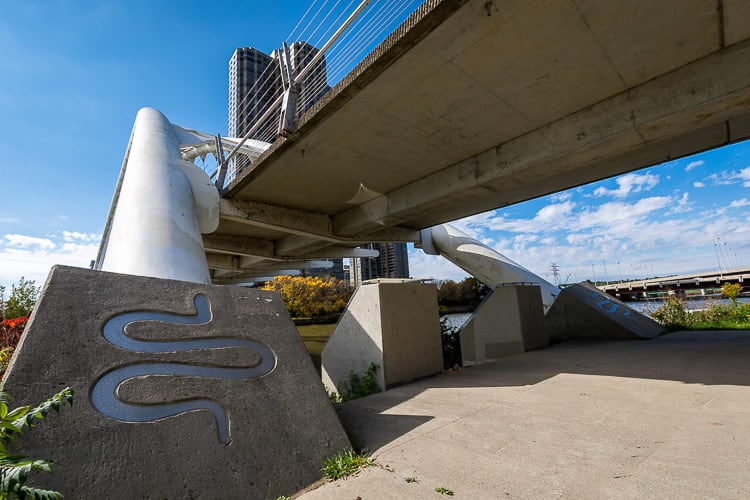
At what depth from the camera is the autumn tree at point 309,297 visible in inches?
1709

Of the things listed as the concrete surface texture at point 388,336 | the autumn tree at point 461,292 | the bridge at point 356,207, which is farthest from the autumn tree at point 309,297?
the concrete surface texture at point 388,336

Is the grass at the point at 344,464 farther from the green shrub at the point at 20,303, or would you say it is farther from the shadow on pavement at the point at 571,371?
the green shrub at the point at 20,303

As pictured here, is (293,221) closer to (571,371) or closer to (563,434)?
(571,371)

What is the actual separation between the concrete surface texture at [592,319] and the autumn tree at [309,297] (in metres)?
31.9

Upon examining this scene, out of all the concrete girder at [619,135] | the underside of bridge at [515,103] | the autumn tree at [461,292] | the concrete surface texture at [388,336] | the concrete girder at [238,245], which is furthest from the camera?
the autumn tree at [461,292]

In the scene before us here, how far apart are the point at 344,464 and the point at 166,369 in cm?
190

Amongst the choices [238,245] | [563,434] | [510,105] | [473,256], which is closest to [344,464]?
[563,434]

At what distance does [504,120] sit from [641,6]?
3.23 m

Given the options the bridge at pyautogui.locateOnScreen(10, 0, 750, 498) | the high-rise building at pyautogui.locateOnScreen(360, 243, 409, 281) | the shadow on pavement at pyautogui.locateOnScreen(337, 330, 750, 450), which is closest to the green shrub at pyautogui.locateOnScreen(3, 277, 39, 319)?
the bridge at pyautogui.locateOnScreen(10, 0, 750, 498)

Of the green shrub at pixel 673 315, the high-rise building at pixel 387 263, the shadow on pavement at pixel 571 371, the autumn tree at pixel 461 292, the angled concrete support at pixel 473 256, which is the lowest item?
the shadow on pavement at pixel 571 371

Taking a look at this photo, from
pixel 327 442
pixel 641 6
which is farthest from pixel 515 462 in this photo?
pixel 641 6

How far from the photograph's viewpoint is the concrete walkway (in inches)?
119

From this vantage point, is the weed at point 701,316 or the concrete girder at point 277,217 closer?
the concrete girder at point 277,217

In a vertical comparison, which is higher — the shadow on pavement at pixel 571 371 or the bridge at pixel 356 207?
the bridge at pixel 356 207
